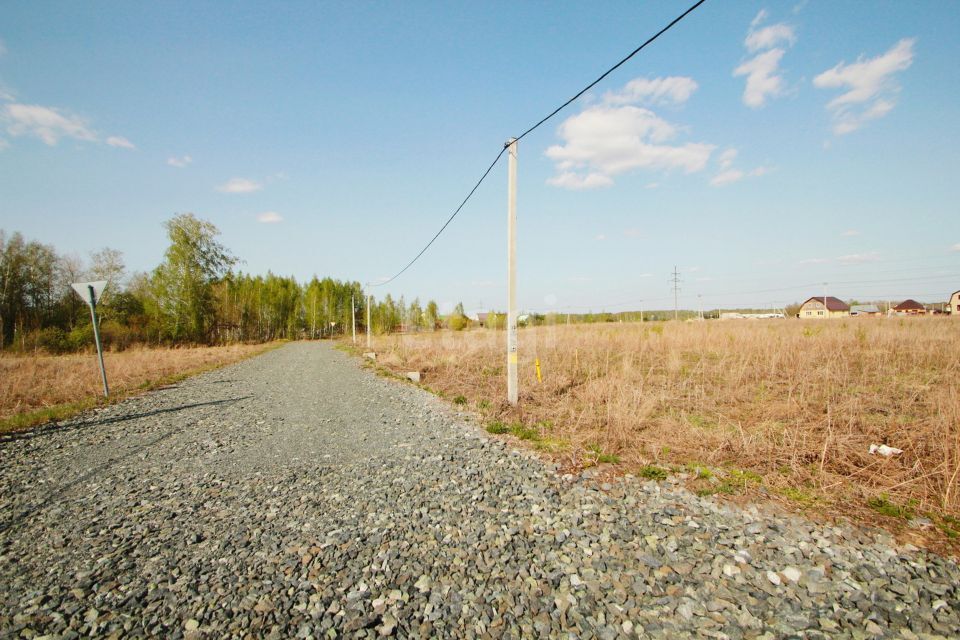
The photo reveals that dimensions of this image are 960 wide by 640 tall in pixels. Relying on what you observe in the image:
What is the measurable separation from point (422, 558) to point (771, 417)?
668 centimetres

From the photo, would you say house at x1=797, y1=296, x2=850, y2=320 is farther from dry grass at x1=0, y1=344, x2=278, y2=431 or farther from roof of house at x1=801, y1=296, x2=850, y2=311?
dry grass at x1=0, y1=344, x2=278, y2=431

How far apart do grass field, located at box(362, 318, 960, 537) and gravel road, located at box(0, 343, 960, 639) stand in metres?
0.79

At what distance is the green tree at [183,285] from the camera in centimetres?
3797

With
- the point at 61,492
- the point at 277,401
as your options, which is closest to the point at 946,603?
the point at 61,492

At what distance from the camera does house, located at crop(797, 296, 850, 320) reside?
67.9 metres

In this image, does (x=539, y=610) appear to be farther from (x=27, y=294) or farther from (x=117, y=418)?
(x=27, y=294)

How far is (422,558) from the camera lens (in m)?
3.18

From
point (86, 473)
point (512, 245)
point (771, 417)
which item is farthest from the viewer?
point (512, 245)

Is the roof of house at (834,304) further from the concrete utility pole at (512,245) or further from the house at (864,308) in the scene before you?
the concrete utility pole at (512,245)

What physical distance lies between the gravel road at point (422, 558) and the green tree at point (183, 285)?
130 ft

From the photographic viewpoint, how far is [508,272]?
8188 mm

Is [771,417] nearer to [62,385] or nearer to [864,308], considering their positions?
[62,385]

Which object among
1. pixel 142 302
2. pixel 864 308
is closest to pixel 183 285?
pixel 142 302

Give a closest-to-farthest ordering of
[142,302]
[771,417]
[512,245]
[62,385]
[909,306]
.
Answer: [771,417] < [512,245] < [62,385] < [142,302] < [909,306]
